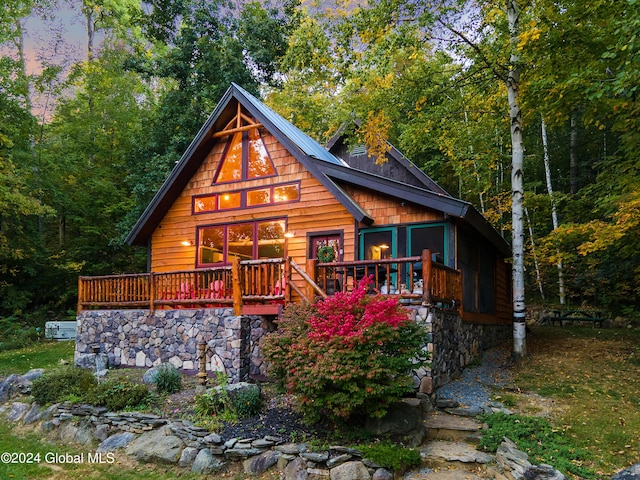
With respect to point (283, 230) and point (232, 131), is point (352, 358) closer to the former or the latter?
point (283, 230)

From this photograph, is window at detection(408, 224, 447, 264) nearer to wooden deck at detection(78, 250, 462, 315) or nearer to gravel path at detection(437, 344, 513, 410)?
wooden deck at detection(78, 250, 462, 315)

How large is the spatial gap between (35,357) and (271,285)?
852 cm

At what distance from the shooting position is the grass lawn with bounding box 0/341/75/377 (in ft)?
38.3

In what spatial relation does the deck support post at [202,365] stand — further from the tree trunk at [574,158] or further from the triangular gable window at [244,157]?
the tree trunk at [574,158]

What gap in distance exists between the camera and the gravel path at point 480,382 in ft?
24.2

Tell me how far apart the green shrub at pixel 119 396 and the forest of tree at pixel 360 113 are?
27.3 feet

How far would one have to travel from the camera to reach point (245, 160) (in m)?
12.6


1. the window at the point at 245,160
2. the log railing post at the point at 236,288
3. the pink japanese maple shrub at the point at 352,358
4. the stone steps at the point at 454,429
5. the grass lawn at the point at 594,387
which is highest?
the window at the point at 245,160

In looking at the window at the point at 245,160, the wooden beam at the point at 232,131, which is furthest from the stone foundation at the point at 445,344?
the wooden beam at the point at 232,131

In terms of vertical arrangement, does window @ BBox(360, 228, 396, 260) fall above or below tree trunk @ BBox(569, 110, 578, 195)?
below

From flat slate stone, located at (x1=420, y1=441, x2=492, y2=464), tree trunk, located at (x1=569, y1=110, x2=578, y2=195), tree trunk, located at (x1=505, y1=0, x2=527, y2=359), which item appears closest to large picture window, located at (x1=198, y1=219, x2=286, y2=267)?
tree trunk, located at (x1=505, y1=0, x2=527, y2=359)

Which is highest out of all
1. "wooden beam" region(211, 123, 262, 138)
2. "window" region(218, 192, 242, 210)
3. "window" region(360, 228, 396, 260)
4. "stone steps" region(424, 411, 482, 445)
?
"wooden beam" region(211, 123, 262, 138)

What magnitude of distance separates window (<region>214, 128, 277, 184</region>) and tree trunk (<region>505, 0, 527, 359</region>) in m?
6.17

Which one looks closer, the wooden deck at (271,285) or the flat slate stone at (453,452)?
the flat slate stone at (453,452)
